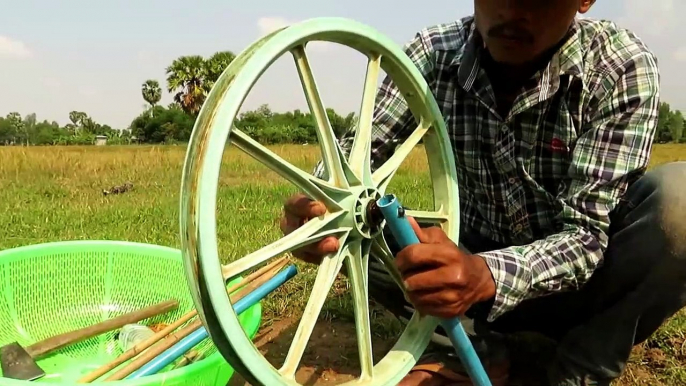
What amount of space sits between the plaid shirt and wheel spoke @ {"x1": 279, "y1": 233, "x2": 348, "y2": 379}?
34cm

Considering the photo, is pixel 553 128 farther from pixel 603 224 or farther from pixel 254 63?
pixel 254 63

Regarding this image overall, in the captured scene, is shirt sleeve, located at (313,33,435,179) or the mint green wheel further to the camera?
shirt sleeve, located at (313,33,435,179)

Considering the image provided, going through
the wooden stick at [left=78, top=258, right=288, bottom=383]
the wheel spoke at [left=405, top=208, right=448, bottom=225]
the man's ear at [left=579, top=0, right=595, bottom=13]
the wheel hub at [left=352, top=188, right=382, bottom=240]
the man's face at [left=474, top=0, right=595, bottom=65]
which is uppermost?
the man's ear at [left=579, top=0, right=595, bottom=13]

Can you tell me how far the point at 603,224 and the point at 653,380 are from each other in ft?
2.35

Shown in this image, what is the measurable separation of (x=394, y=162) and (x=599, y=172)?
0.51 metres

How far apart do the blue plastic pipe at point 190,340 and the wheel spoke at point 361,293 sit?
1.03ft

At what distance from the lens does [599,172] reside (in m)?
1.55

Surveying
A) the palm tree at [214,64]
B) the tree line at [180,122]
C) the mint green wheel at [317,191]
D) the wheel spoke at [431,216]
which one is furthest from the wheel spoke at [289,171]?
the palm tree at [214,64]

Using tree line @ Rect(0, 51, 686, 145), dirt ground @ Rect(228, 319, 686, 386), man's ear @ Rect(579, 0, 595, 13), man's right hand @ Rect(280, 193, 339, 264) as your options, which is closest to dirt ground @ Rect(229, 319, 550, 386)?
dirt ground @ Rect(228, 319, 686, 386)

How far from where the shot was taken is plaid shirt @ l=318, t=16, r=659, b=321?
59.9 inches

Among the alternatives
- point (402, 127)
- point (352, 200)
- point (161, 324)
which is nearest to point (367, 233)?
point (352, 200)

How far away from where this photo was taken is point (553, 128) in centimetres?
169

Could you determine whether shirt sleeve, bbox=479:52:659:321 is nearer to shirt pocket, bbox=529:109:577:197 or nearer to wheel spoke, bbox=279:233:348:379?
shirt pocket, bbox=529:109:577:197

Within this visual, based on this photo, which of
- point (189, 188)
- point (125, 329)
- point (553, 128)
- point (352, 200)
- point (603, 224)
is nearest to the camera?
point (189, 188)
